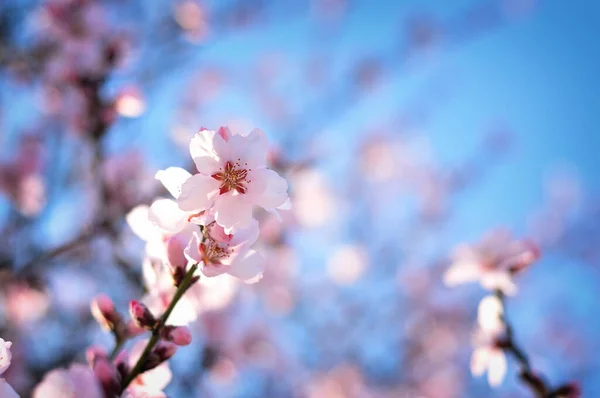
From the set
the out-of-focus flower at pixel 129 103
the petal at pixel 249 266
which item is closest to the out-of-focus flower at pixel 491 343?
the petal at pixel 249 266

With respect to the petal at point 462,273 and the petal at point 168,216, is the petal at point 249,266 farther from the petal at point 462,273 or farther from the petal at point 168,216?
the petal at point 462,273

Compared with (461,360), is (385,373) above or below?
below

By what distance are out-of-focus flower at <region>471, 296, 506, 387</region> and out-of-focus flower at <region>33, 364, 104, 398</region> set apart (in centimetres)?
138

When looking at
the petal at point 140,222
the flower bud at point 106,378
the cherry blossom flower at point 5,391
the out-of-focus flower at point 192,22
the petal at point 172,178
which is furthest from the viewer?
the out-of-focus flower at point 192,22

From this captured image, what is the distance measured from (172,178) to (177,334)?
0.36m

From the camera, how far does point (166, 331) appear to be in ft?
3.32

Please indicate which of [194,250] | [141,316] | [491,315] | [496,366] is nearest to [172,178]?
[194,250]

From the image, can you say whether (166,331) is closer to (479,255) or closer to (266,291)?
(479,255)

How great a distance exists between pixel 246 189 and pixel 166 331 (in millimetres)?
379

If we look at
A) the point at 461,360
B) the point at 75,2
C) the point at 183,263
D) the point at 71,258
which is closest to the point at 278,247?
the point at 71,258

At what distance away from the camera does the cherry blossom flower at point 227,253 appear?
0.99m

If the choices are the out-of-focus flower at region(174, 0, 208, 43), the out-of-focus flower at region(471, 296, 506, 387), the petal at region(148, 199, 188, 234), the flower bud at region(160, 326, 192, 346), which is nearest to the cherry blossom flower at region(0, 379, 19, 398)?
the flower bud at region(160, 326, 192, 346)

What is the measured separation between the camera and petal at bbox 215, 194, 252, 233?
0.99 m

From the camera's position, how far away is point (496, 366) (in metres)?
1.71
